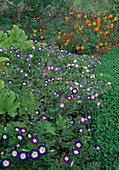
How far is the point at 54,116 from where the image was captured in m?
2.21

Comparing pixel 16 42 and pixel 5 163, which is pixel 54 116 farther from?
pixel 16 42

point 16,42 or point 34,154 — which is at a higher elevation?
point 16,42

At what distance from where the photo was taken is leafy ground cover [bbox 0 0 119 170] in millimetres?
1669

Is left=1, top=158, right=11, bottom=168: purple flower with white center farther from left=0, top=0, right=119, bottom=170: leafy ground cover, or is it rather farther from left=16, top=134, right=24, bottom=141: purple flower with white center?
left=16, top=134, right=24, bottom=141: purple flower with white center

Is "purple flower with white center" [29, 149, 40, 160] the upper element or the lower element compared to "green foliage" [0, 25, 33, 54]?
lower

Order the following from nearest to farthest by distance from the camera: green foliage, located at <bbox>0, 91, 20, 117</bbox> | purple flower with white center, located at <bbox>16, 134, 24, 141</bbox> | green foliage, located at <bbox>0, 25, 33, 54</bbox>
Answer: purple flower with white center, located at <bbox>16, 134, 24, 141</bbox> < green foliage, located at <bbox>0, 91, 20, 117</bbox> < green foliage, located at <bbox>0, 25, 33, 54</bbox>

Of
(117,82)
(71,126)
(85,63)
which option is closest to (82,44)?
(85,63)

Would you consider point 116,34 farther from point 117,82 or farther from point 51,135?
point 51,135

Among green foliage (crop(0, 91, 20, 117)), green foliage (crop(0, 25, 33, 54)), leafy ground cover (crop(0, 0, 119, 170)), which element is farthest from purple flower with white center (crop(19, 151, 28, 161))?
green foliage (crop(0, 25, 33, 54))

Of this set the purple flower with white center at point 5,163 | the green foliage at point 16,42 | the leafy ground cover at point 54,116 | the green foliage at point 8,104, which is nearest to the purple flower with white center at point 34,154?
the leafy ground cover at point 54,116

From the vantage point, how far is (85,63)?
3.48m

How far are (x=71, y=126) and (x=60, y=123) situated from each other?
0.16 m

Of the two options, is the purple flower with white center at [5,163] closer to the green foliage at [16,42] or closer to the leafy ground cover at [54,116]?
the leafy ground cover at [54,116]

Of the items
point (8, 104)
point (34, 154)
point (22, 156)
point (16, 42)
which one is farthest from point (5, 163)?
point (16, 42)
